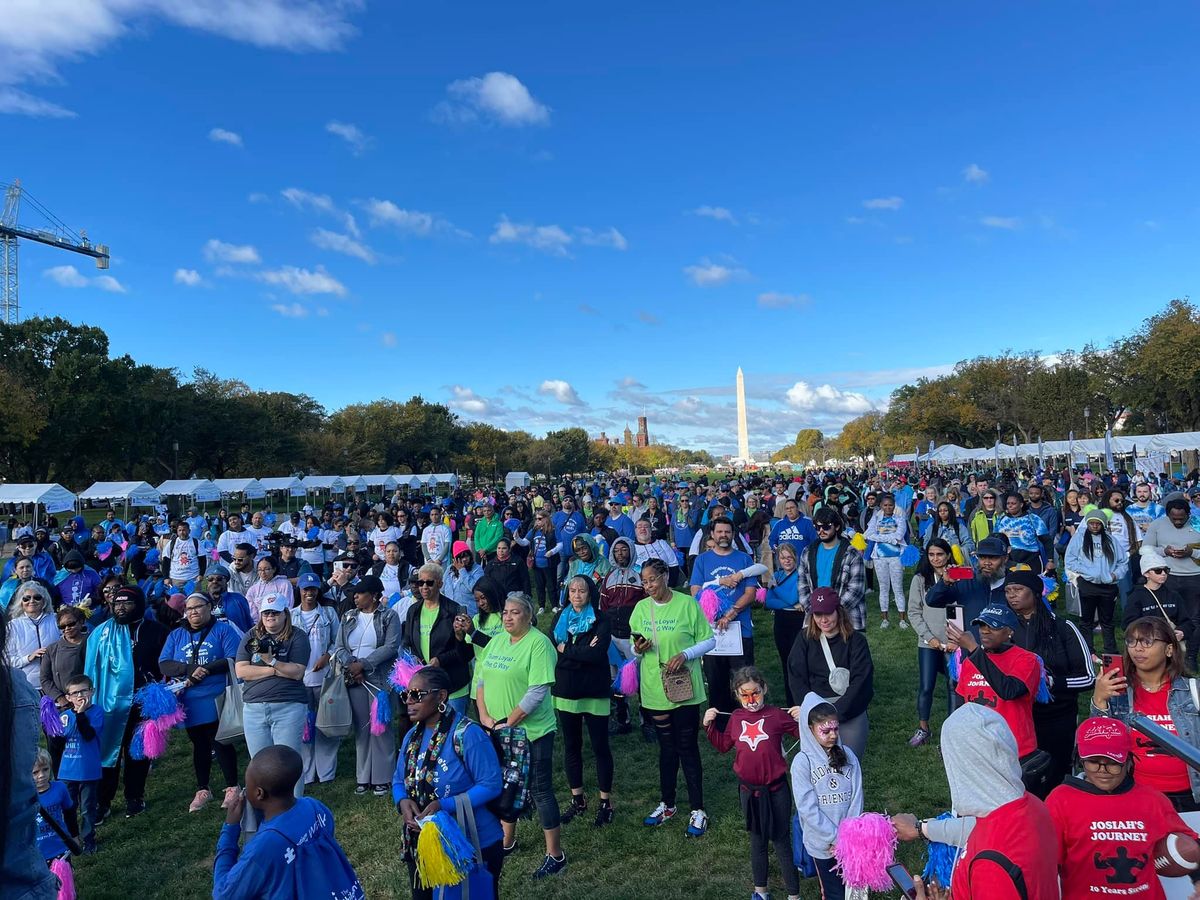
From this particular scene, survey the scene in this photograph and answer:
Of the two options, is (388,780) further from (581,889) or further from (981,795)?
(981,795)

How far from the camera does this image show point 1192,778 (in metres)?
3.39

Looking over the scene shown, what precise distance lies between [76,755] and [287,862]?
3693 mm

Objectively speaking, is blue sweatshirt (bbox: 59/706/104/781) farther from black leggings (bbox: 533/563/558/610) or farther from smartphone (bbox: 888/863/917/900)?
black leggings (bbox: 533/563/558/610)

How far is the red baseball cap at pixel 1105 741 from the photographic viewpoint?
258 centimetres

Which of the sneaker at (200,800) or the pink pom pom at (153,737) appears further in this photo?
the sneaker at (200,800)

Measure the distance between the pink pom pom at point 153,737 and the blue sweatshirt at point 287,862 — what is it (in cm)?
337

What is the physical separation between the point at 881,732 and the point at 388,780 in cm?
A: 435

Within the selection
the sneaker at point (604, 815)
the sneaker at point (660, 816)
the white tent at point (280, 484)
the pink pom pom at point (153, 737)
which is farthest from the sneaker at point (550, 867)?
the white tent at point (280, 484)

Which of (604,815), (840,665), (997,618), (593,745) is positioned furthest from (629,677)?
(997,618)

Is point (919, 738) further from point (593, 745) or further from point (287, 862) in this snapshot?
point (287, 862)

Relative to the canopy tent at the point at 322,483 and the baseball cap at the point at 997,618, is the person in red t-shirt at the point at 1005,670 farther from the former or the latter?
the canopy tent at the point at 322,483

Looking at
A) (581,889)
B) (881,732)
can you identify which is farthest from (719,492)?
(581,889)

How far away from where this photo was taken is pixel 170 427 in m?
46.2

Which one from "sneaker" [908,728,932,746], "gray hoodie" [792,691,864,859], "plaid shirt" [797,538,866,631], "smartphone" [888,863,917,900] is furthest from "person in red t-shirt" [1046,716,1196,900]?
"plaid shirt" [797,538,866,631]
